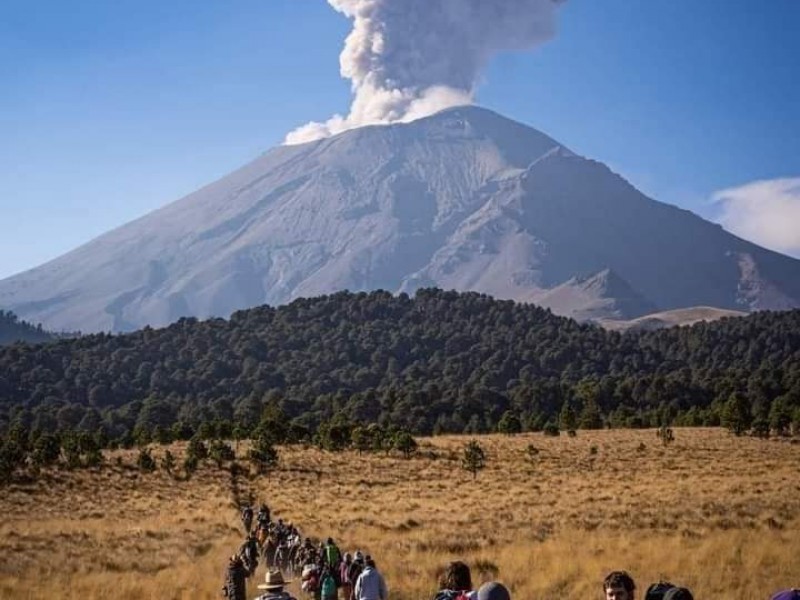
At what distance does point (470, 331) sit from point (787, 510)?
4503 inches

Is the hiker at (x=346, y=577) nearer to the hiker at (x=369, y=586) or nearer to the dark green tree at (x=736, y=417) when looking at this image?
the hiker at (x=369, y=586)

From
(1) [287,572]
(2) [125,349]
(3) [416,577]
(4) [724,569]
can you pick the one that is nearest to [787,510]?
(4) [724,569]

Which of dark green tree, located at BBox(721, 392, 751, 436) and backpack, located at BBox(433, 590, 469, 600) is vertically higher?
backpack, located at BBox(433, 590, 469, 600)

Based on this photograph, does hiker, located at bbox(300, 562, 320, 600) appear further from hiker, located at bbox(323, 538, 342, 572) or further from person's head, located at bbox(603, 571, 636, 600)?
person's head, located at bbox(603, 571, 636, 600)

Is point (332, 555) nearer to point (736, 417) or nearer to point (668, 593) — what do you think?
point (668, 593)

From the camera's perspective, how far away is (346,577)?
14.0 metres

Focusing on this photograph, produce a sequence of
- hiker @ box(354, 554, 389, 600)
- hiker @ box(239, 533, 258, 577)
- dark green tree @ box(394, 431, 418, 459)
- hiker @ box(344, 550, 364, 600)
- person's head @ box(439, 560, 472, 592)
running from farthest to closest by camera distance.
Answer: dark green tree @ box(394, 431, 418, 459), hiker @ box(239, 533, 258, 577), hiker @ box(344, 550, 364, 600), hiker @ box(354, 554, 389, 600), person's head @ box(439, 560, 472, 592)

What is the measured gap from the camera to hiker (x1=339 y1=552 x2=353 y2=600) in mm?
14000

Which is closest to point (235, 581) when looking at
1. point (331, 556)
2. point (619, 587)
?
point (331, 556)

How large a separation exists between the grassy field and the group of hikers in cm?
93

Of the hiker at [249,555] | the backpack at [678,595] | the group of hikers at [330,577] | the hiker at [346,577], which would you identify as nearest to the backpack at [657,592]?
the group of hikers at [330,577]

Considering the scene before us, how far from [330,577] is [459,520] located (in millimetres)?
9591

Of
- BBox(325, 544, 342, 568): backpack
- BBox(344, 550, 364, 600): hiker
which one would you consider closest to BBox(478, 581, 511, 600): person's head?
BBox(344, 550, 364, 600): hiker

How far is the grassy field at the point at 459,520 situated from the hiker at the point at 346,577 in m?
0.95
